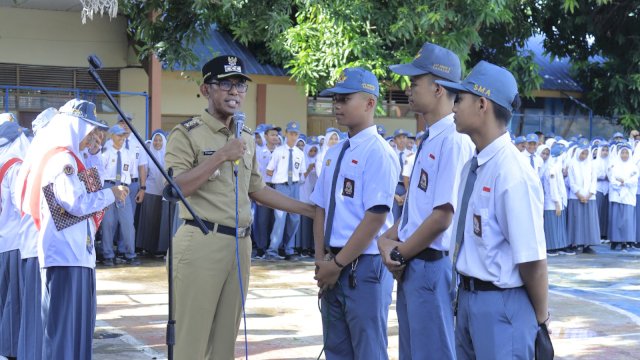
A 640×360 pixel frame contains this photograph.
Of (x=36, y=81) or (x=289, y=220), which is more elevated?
(x=36, y=81)

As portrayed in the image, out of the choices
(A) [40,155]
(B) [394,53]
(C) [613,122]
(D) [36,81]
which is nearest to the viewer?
(A) [40,155]

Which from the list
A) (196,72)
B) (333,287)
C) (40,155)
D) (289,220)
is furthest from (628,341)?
(196,72)

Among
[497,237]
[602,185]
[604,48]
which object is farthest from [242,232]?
[604,48]

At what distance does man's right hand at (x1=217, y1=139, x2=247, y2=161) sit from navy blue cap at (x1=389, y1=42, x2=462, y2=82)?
3.38 ft

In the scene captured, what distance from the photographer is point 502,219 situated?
4.06 meters

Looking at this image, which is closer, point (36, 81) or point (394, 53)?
point (394, 53)

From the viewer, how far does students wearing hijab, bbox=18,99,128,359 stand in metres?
5.78

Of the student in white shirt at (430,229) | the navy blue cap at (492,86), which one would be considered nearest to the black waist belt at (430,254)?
the student in white shirt at (430,229)

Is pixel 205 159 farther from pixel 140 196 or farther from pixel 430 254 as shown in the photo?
pixel 140 196

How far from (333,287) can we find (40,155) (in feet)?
7.08

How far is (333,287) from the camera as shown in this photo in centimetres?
540

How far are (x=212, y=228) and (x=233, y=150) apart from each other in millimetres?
489

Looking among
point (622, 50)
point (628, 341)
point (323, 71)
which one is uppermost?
point (622, 50)

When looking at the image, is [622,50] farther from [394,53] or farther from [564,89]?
[394,53]
